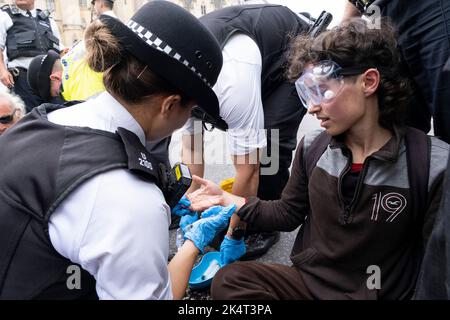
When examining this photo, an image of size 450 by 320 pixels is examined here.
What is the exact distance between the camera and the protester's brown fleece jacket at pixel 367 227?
4.01ft

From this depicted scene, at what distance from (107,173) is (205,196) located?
0.88 meters

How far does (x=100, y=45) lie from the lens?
0.94 m

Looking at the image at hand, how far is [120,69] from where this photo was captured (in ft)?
3.21

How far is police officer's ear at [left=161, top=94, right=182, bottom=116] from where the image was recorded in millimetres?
1019

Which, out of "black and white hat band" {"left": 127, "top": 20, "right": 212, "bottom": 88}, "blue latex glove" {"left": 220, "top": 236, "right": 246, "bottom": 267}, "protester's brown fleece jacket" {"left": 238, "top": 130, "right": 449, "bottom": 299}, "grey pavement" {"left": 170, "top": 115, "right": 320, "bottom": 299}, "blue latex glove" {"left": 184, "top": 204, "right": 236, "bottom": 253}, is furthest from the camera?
"grey pavement" {"left": 170, "top": 115, "right": 320, "bottom": 299}

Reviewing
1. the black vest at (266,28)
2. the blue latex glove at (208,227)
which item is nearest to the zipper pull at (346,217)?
the blue latex glove at (208,227)

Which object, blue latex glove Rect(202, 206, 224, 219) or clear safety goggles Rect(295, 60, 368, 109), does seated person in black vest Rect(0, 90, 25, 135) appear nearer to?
blue latex glove Rect(202, 206, 224, 219)

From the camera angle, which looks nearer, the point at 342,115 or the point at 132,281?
the point at 132,281

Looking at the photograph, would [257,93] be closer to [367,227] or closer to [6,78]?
[367,227]

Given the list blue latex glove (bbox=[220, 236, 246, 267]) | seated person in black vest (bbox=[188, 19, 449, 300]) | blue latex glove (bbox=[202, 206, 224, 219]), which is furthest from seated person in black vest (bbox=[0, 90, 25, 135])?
seated person in black vest (bbox=[188, 19, 449, 300])

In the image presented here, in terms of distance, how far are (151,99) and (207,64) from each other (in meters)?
0.20

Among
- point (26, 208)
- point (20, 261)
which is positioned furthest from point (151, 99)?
point (20, 261)

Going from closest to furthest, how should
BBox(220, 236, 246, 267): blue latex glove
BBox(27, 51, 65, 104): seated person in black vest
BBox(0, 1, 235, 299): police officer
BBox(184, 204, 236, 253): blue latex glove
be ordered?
BBox(0, 1, 235, 299): police officer < BBox(184, 204, 236, 253): blue latex glove < BBox(220, 236, 246, 267): blue latex glove < BBox(27, 51, 65, 104): seated person in black vest

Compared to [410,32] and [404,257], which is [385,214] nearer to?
[404,257]
